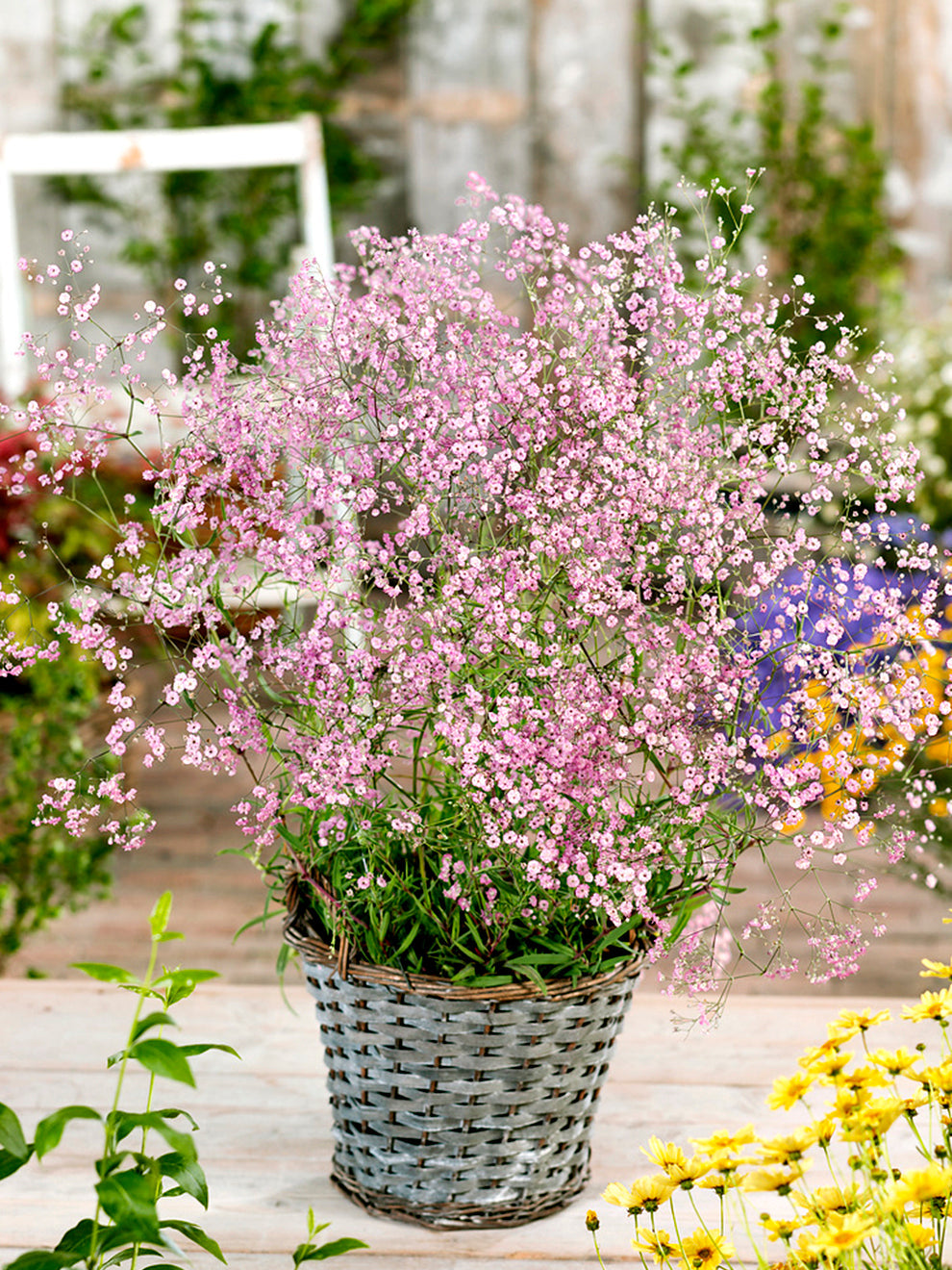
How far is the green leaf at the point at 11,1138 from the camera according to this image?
0.66m

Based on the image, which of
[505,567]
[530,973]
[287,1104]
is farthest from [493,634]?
[287,1104]

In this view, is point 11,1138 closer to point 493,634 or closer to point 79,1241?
point 79,1241

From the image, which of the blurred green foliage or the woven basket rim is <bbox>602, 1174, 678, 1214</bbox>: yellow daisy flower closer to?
the woven basket rim

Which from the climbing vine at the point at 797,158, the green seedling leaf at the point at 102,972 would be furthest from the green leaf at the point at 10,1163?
the climbing vine at the point at 797,158

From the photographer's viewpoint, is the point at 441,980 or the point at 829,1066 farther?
the point at 441,980

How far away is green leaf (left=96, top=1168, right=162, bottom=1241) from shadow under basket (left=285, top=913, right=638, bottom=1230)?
22 cm

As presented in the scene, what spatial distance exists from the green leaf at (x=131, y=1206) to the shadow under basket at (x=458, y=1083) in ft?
0.72

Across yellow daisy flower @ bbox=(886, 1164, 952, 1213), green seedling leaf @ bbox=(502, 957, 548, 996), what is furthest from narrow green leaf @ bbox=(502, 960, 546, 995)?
yellow daisy flower @ bbox=(886, 1164, 952, 1213)

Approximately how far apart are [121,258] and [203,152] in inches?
47.0

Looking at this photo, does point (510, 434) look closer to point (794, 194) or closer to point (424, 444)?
point (424, 444)

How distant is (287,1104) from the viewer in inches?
40.9

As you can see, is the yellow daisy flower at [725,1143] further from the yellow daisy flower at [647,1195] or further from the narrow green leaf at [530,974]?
the narrow green leaf at [530,974]

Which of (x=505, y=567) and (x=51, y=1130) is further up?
(x=505, y=567)

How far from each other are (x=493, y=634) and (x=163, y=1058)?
11.0 inches
